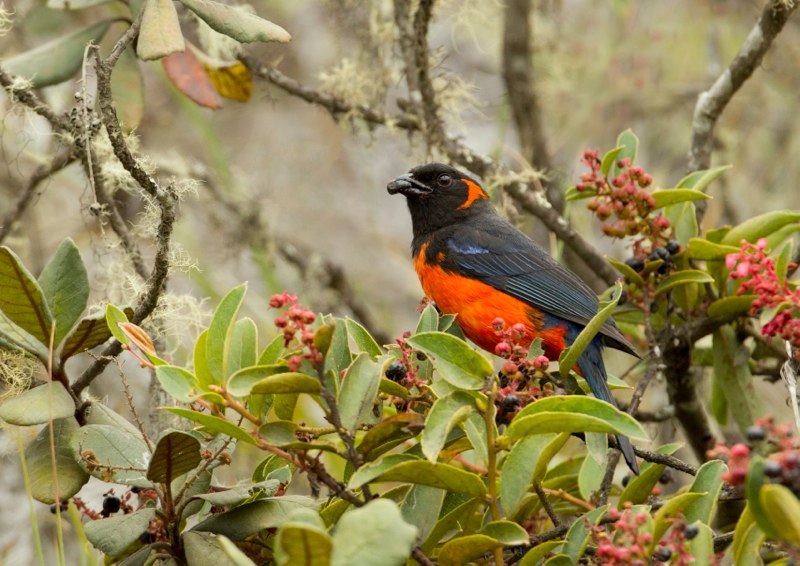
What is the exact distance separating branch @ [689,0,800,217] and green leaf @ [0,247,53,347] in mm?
2700

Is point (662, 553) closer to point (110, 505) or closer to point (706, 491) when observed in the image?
point (706, 491)

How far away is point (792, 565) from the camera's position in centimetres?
175

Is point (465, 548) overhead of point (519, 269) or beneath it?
beneath

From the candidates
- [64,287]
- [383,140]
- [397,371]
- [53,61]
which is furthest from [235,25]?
[383,140]

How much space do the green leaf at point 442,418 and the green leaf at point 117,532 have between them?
63 centimetres

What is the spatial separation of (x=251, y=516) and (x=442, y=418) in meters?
0.48

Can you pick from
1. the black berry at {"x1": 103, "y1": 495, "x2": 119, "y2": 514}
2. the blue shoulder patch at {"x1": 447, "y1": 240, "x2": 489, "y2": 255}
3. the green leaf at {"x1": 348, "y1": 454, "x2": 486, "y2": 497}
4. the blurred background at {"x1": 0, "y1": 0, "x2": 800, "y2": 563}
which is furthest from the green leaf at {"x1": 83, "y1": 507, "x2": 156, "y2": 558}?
the blurred background at {"x1": 0, "y1": 0, "x2": 800, "y2": 563}

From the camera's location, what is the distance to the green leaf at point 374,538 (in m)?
1.64

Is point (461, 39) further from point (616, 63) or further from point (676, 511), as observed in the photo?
point (676, 511)

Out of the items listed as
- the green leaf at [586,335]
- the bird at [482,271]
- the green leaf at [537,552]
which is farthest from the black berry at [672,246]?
the green leaf at [537,552]

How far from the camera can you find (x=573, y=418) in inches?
82.1

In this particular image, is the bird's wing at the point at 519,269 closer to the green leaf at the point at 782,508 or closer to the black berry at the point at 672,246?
the black berry at the point at 672,246

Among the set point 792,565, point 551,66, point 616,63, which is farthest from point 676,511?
point 616,63

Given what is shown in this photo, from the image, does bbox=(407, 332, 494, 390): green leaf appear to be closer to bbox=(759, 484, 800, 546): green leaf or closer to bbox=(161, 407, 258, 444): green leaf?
bbox=(161, 407, 258, 444): green leaf
